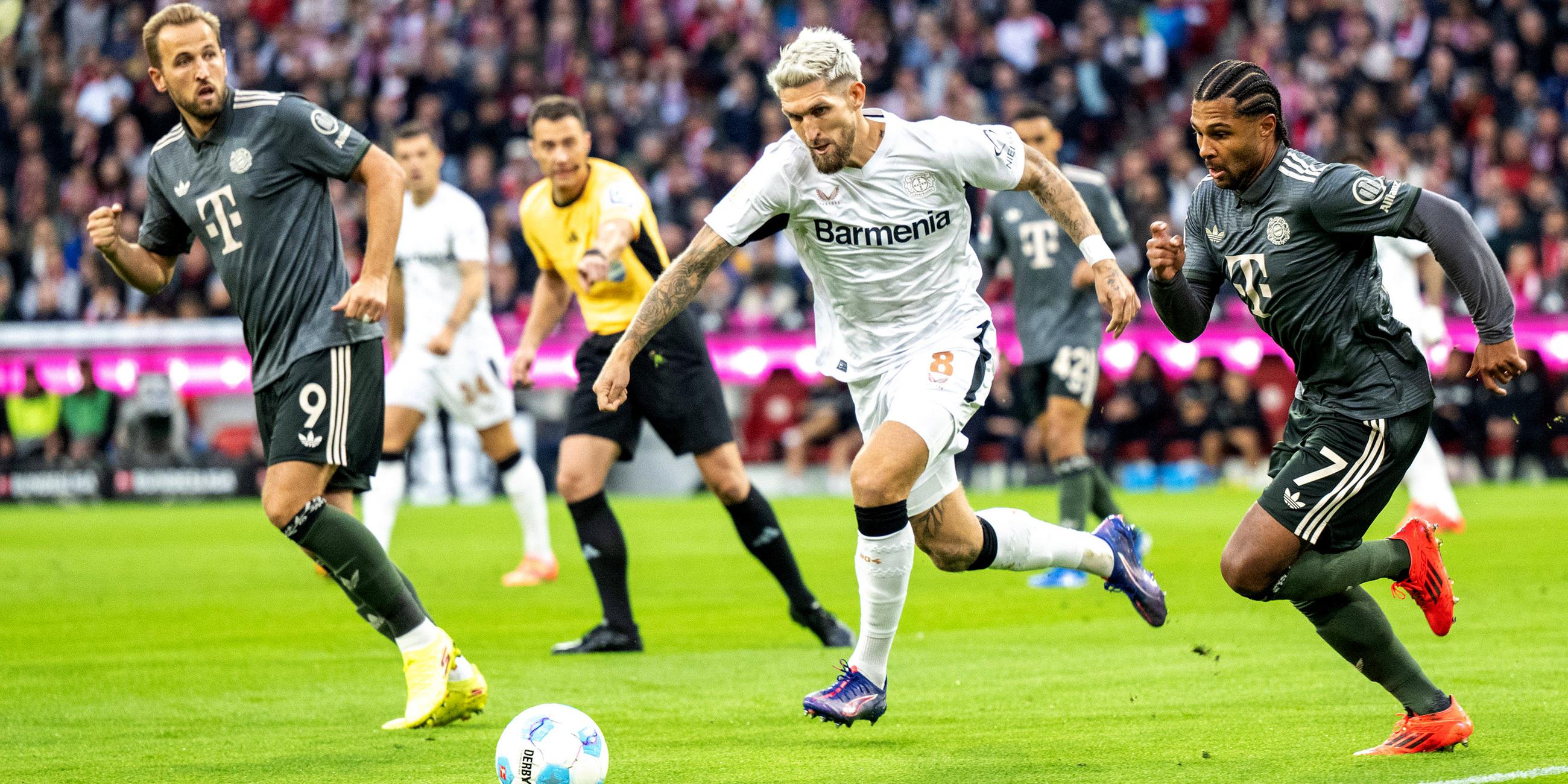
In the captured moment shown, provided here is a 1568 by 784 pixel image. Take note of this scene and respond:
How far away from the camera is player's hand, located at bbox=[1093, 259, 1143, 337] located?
564 centimetres

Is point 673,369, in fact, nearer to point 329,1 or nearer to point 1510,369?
point 1510,369

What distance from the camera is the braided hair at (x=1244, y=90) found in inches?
210

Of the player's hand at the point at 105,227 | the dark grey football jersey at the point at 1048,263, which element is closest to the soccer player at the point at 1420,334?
the dark grey football jersey at the point at 1048,263

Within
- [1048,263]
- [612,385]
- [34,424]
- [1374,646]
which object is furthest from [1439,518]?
[34,424]

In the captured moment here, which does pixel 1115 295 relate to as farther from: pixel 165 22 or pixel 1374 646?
pixel 165 22

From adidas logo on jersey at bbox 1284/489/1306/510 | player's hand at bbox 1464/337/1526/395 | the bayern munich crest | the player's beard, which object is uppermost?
the player's beard

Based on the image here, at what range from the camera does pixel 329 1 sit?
27016 millimetres

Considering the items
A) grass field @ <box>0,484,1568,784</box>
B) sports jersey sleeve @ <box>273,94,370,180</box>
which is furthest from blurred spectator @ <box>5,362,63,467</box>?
sports jersey sleeve @ <box>273,94,370,180</box>

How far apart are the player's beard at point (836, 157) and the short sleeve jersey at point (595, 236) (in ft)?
8.22

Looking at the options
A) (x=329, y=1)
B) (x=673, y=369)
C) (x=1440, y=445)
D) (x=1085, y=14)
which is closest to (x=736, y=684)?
(x=673, y=369)

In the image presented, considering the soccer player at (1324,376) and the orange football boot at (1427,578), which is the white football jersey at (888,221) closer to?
the soccer player at (1324,376)

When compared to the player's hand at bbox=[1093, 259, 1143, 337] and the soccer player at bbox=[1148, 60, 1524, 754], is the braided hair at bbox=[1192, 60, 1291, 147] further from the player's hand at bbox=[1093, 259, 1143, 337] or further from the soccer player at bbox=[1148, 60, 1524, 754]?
the player's hand at bbox=[1093, 259, 1143, 337]

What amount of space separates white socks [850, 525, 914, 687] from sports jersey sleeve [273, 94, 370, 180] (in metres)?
2.21

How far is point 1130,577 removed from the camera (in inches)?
267
